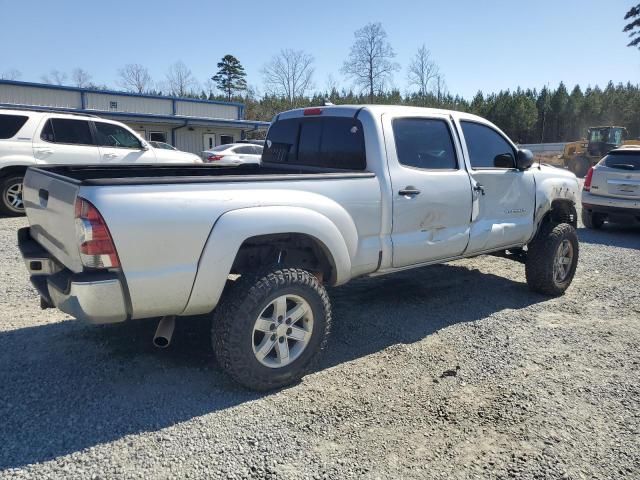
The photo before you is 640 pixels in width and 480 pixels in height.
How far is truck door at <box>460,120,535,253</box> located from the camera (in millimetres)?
4758

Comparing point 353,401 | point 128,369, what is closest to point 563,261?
point 353,401

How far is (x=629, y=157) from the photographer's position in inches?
397

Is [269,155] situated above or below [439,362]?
above

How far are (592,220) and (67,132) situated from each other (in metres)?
11.0

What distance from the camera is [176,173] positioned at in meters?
4.54

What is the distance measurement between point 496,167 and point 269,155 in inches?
92.5

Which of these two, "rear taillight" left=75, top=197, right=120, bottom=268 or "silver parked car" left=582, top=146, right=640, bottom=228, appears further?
"silver parked car" left=582, top=146, right=640, bottom=228

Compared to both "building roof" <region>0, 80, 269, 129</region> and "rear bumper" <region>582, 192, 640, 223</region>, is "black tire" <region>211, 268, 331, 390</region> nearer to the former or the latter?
"rear bumper" <region>582, 192, 640, 223</region>

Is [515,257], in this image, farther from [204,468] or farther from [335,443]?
[204,468]

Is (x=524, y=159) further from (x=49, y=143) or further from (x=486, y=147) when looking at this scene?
(x=49, y=143)

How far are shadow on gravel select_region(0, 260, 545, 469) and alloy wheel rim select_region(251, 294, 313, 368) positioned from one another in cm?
31

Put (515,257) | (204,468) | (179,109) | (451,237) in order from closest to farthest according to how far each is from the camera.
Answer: (204,468) → (451,237) → (515,257) → (179,109)

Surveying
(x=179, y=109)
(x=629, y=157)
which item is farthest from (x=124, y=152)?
(x=179, y=109)

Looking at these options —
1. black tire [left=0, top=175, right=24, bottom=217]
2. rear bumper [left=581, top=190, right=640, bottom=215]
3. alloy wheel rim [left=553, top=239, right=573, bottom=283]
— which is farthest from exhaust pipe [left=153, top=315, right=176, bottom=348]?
rear bumper [left=581, top=190, right=640, bottom=215]
